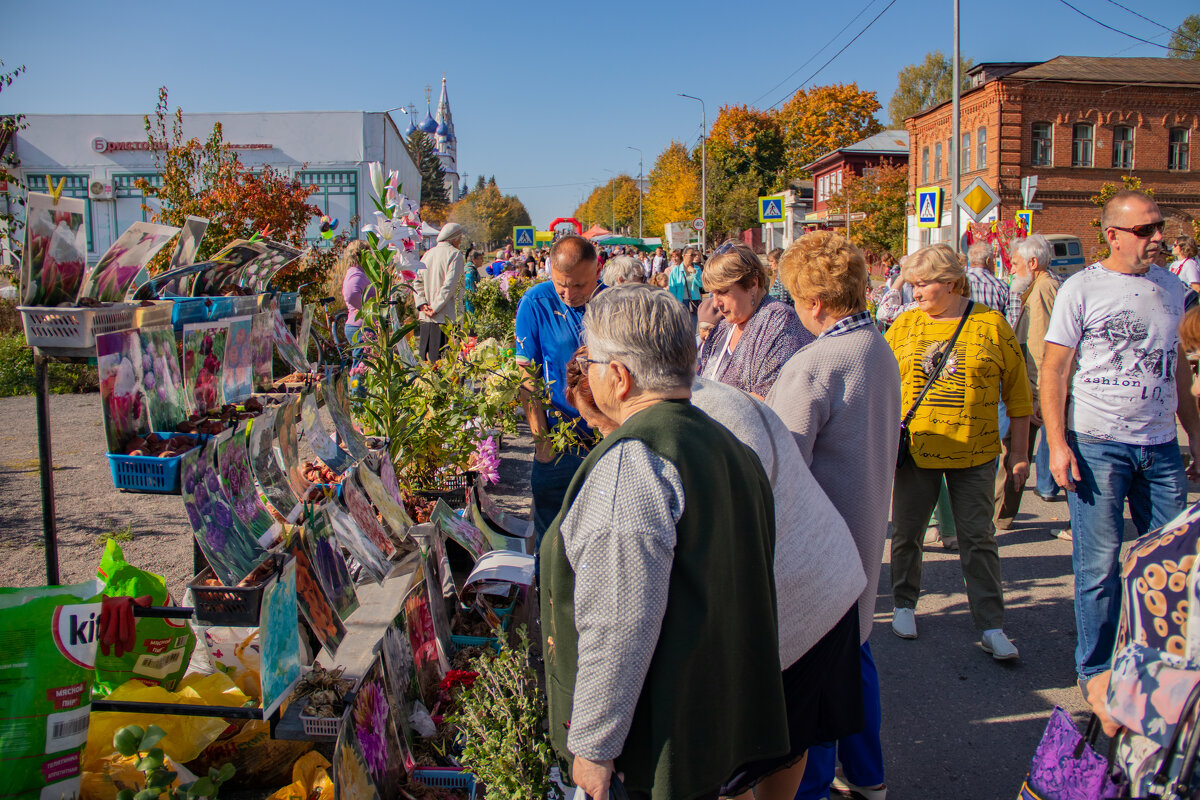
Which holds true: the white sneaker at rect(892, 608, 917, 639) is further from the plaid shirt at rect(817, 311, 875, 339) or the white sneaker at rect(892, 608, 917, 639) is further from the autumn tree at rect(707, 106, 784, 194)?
the autumn tree at rect(707, 106, 784, 194)

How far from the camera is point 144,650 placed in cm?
264

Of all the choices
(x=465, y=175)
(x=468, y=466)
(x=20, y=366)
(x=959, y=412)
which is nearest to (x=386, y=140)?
(x=20, y=366)

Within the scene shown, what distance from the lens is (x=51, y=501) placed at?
2.63 m

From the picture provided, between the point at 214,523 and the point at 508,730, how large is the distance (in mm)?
1077

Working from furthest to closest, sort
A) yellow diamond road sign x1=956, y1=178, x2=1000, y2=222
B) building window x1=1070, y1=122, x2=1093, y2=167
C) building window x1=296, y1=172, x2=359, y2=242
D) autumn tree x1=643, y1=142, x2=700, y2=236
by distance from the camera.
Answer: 1. autumn tree x1=643, y1=142, x2=700, y2=236
2. building window x1=1070, y1=122, x2=1093, y2=167
3. building window x1=296, y1=172, x2=359, y2=242
4. yellow diamond road sign x1=956, y1=178, x2=1000, y2=222

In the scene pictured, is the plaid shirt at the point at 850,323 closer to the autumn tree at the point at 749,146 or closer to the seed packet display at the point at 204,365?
the seed packet display at the point at 204,365

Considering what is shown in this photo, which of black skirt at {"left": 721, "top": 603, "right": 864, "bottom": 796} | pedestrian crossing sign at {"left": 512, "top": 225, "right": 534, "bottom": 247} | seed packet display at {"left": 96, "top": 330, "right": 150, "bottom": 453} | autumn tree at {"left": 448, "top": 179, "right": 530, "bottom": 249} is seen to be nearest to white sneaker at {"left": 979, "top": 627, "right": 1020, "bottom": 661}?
black skirt at {"left": 721, "top": 603, "right": 864, "bottom": 796}

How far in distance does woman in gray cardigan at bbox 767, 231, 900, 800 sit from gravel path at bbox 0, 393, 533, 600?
11.5 ft

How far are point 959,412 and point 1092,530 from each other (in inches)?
30.5

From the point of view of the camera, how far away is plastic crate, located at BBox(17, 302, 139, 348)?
223 centimetres

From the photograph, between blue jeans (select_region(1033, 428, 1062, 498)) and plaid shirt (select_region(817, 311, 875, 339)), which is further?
blue jeans (select_region(1033, 428, 1062, 498))

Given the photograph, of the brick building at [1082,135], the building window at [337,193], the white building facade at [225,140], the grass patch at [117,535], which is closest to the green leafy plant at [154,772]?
the grass patch at [117,535]

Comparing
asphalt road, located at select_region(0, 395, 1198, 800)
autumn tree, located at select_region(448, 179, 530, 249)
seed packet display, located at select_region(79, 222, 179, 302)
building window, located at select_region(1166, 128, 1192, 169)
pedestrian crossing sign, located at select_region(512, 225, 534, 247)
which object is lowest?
asphalt road, located at select_region(0, 395, 1198, 800)

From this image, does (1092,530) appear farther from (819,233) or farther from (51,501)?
(51,501)
